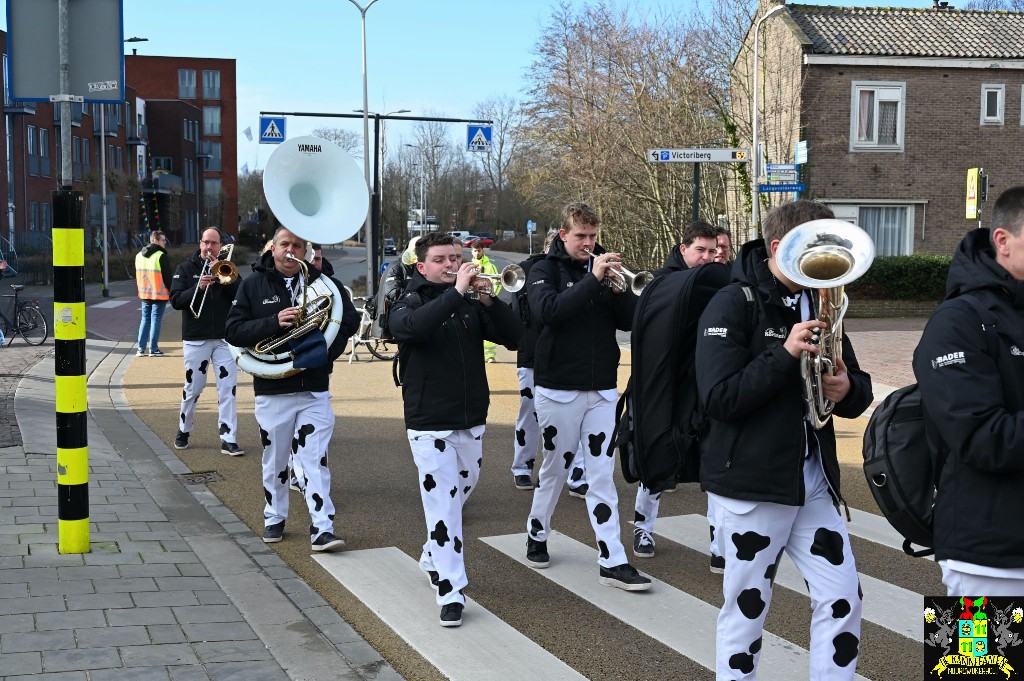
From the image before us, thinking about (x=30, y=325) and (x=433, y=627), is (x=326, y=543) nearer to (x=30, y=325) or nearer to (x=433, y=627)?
(x=433, y=627)

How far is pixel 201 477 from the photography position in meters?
8.51

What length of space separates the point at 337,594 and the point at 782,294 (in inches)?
121

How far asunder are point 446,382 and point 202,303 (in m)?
4.75

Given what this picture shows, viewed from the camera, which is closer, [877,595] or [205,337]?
[877,595]

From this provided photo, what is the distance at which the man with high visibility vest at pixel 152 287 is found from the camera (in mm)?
16719

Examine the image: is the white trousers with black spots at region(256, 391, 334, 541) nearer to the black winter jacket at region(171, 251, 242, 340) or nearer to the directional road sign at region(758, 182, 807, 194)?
the black winter jacket at region(171, 251, 242, 340)

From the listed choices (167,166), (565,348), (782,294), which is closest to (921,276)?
(565,348)

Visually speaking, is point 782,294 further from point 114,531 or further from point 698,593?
point 114,531

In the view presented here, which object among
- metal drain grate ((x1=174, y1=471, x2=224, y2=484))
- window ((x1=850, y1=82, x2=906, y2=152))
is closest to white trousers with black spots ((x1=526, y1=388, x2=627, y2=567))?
metal drain grate ((x1=174, y1=471, x2=224, y2=484))

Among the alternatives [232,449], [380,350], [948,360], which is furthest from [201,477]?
[380,350]

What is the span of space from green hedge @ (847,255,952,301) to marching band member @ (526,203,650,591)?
2191 centimetres

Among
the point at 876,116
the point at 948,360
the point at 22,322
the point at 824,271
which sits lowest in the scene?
the point at 22,322

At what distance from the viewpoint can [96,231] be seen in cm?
5019

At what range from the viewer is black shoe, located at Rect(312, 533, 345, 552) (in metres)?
6.39
